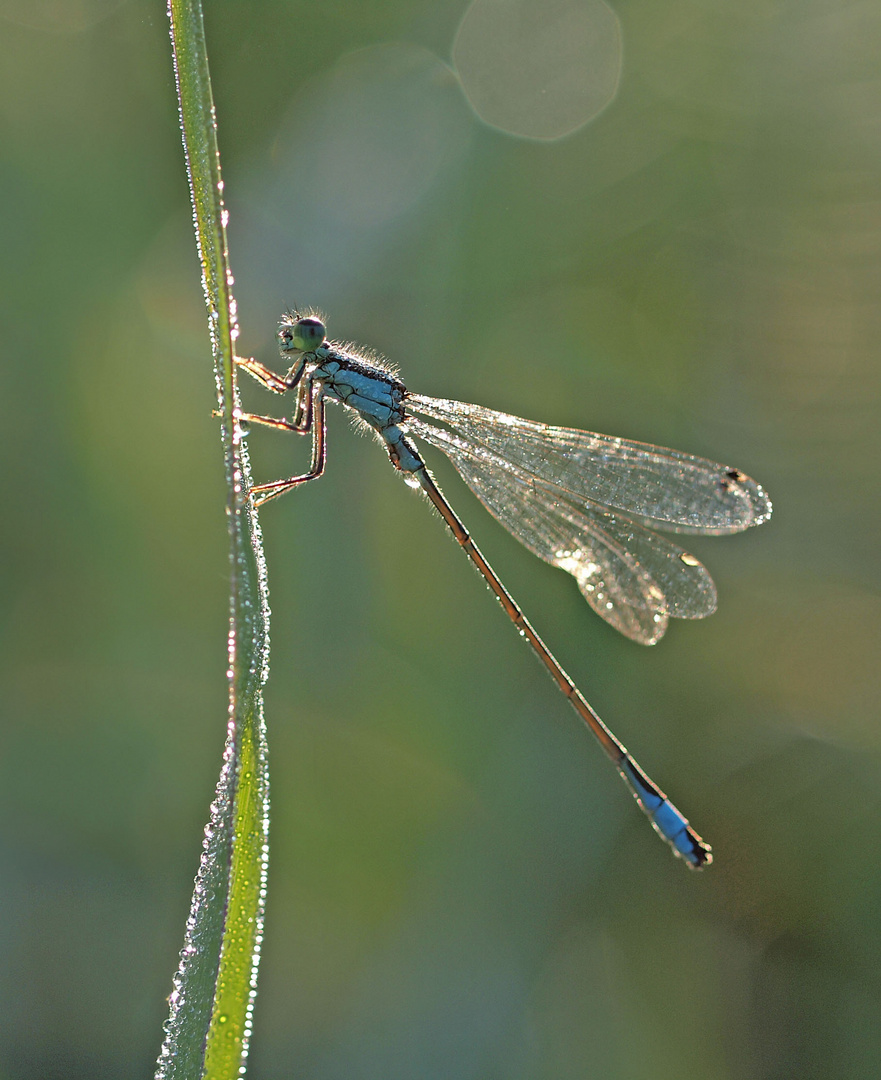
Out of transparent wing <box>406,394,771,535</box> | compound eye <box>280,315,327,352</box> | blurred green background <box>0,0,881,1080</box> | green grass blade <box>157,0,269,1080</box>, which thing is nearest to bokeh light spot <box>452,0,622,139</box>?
blurred green background <box>0,0,881,1080</box>

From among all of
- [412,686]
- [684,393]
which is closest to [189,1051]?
[412,686]

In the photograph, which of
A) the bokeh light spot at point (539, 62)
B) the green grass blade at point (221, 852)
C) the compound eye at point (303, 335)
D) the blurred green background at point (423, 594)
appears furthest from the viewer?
the bokeh light spot at point (539, 62)

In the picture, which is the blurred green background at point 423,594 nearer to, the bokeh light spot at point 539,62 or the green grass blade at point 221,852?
the bokeh light spot at point 539,62

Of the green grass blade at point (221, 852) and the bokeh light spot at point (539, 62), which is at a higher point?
the bokeh light spot at point (539, 62)

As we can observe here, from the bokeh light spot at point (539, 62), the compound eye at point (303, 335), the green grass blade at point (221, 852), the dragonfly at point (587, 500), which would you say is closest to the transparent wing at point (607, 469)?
the dragonfly at point (587, 500)

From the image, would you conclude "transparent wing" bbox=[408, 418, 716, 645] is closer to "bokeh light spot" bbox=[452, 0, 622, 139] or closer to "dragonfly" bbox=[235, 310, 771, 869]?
"dragonfly" bbox=[235, 310, 771, 869]

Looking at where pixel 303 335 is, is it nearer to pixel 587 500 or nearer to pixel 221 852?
pixel 587 500
